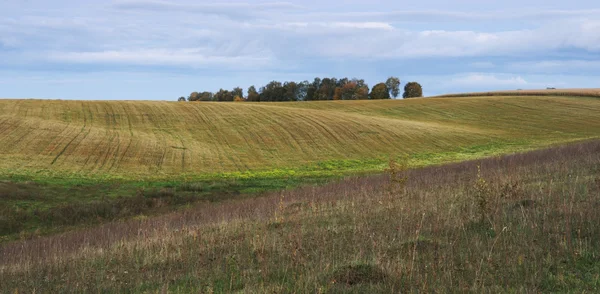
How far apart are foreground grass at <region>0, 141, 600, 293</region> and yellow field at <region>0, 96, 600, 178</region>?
2318 cm

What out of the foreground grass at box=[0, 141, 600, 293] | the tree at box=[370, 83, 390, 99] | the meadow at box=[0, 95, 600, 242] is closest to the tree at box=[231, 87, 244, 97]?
the tree at box=[370, 83, 390, 99]

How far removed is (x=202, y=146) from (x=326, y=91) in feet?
287

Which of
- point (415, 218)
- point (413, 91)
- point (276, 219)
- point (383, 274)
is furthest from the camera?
point (413, 91)

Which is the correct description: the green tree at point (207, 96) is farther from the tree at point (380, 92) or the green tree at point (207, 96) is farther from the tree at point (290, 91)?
the tree at point (380, 92)

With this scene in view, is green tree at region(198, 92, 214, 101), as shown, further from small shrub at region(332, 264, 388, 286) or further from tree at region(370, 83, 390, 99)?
small shrub at region(332, 264, 388, 286)

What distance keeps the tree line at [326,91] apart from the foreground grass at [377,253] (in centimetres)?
10997

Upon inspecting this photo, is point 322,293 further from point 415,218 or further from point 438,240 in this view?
point 415,218

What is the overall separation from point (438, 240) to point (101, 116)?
51.4 meters

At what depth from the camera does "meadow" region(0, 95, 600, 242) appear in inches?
914

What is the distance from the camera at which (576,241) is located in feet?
24.3

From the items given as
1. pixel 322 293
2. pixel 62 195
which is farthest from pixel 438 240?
pixel 62 195

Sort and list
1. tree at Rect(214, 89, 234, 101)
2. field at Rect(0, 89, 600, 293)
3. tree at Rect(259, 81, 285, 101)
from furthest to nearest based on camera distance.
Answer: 1. tree at Rect(214, 89, 234, 101)
2. tree at Rect(259, 81, 285, 101)
3. field at Rect(0, 89, 600, 293)

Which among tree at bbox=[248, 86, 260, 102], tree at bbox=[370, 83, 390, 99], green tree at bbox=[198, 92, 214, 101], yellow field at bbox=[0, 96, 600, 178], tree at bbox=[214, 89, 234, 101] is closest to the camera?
yellow field at bbox=[0, 96, 600, 178]

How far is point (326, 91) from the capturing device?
422ft
